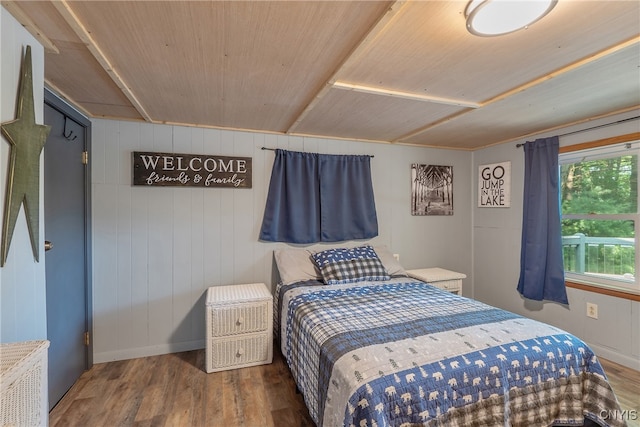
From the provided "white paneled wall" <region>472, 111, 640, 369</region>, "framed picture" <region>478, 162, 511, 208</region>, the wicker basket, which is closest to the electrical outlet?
"white paneled wall" <region>472, 111, 640, 369</region>

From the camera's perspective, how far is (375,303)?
6.79 ft

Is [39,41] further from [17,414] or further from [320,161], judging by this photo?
[320,161]

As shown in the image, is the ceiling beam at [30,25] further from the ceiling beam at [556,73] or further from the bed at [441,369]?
the ceiling beam at [556,73]

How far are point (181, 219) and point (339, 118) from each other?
169 centimetres

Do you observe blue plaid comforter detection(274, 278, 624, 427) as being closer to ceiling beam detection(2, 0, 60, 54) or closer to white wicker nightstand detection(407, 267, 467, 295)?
white wicker nightstand detection(407, 267, 467, 295)

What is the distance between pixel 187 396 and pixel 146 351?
0.82m

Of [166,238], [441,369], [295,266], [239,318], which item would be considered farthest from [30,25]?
[441,369]

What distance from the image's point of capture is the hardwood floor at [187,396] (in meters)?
1.76

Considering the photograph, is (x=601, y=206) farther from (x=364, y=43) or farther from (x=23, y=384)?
(x=23, y=384)

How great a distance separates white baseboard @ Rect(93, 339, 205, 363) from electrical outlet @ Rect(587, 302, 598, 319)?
11.6ft

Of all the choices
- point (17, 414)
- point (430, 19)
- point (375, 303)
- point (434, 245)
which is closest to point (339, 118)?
point (430, 19)

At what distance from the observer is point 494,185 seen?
339cm

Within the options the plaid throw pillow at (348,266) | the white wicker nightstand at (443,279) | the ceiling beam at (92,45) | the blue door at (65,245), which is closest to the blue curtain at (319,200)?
the plaid throw pillow at (348,266)

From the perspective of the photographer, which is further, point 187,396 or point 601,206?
point 601,206
